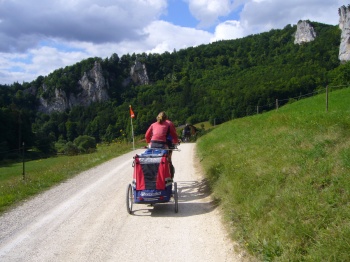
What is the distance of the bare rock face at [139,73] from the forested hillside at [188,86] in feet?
8.47

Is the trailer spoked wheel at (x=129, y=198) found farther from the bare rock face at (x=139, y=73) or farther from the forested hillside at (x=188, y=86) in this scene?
the bare rock face at (x=139, y=73)

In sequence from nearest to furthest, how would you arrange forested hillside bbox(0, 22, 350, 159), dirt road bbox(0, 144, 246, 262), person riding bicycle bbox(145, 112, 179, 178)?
dirt road bbox(0, 144, 246, 262) < person riding bicycle bbox(145, 112, 179, 178) < forested hillside bbox(0, 22, 350, 159)

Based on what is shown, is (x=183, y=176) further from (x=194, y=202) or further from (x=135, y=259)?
(x=135, y=259)

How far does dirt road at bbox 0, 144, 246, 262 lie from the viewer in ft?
16.1

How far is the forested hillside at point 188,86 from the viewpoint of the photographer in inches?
2231

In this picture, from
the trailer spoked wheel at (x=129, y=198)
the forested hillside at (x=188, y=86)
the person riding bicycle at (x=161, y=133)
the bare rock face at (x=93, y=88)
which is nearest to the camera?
the trailer spoked wheel at (x=129, y=198)

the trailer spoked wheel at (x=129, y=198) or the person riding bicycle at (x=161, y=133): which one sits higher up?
the person riding bicycle at (x=161, y=133)

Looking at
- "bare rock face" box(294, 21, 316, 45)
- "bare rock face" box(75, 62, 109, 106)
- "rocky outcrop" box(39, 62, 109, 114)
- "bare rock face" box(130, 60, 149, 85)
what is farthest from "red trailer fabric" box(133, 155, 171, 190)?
"rocky outcrop" box(39, 62, 109, 114)

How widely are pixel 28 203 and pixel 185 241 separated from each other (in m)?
4.84

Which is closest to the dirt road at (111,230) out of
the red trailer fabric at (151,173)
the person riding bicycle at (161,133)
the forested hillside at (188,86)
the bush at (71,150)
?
the red trailer fabric at (151,173)

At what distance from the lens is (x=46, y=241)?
18.1ft

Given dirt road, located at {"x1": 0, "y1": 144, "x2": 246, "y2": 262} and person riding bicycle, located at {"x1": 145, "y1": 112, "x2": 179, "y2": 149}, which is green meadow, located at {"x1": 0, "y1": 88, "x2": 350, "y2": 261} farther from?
person riding bicycle, located at {"x1": 145, "y1": 112, "x2": 179, "y2": 149}

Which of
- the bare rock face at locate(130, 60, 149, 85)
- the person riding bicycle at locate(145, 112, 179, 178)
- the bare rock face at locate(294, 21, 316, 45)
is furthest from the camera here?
the bare rock face at locate(130, 60, 149, 85)

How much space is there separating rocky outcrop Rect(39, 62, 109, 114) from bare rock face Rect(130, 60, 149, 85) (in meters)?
12.0
